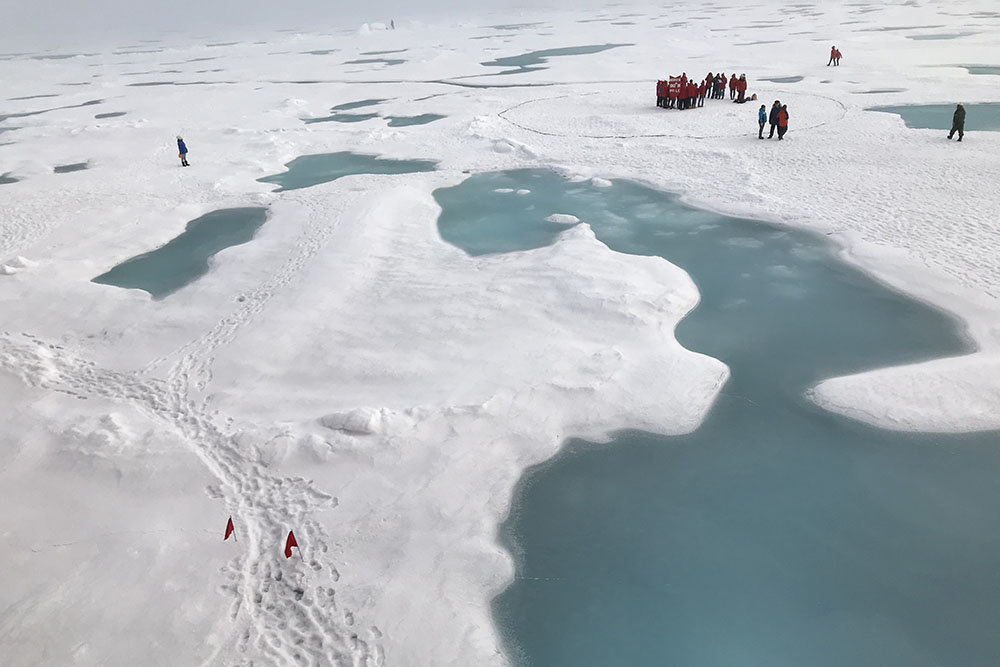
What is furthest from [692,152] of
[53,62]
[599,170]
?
[53,62]

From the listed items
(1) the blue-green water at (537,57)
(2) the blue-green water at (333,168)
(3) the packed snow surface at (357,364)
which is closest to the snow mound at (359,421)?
(3) the packed snow surface at (357,364)

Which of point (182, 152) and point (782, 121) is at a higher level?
point (782, 121)

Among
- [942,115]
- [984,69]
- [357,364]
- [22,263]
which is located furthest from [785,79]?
[22,263]

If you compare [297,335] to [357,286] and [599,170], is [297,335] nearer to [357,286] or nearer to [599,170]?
[357,286]

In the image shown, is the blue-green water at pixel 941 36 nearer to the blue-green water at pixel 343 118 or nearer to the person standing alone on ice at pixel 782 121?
the person standing alone on ice at pixel 782 121

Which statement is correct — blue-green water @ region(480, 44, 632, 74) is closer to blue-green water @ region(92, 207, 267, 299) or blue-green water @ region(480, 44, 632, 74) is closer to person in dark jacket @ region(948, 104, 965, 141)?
person in dark jacket @ region(948, 104, 965, 141)

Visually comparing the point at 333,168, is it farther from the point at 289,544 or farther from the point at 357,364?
the point at 289,544

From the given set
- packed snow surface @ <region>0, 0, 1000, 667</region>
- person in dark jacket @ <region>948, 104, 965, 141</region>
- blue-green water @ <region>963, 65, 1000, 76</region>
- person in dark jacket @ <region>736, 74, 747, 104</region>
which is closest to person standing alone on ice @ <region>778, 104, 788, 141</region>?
packed snow surface @ <region>0, 0, 1000, 667</region>
